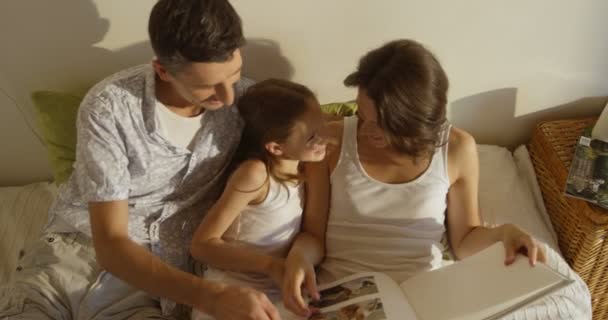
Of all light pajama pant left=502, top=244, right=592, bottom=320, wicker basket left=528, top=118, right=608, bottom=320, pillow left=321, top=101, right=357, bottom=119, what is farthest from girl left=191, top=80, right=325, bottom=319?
wicker basket left=528, top=118, right=608, bottom=320

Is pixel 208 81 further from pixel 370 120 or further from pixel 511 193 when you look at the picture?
pixel 511 193

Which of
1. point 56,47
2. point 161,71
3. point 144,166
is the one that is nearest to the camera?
point 161,71

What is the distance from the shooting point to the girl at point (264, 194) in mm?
1003

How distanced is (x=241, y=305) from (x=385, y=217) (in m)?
0.38

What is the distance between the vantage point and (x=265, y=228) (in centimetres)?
108

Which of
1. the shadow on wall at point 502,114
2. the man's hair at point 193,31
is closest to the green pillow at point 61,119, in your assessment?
the shadow on wall at point 502,114

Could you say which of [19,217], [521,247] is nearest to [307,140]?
[521,247]

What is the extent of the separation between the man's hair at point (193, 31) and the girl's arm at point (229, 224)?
0.26 m

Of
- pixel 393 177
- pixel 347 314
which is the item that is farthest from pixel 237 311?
pixel 393 177

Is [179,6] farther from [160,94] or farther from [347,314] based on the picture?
[347,314]

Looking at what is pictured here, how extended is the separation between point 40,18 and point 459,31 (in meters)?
0.96

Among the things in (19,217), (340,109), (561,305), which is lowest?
(19,217)

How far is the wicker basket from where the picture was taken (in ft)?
3.81

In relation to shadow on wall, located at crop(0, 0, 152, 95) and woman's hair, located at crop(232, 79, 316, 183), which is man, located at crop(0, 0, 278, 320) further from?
shadow on wall, located at crop(0, 0, 152, 95)
